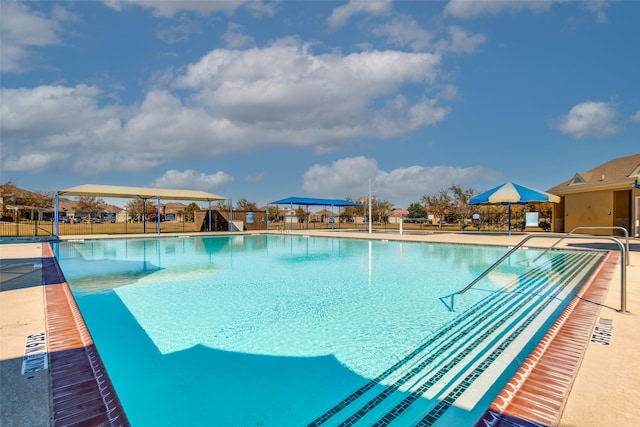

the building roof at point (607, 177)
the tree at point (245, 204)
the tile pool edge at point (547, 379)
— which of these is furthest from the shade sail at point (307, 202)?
the tile pool edge at point (547, 379)

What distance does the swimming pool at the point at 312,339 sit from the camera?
8.64 feet

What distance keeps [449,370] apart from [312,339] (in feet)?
5.27

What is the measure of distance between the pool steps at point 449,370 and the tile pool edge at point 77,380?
1399 millimetres

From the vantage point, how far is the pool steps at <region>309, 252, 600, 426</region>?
8.09 feet

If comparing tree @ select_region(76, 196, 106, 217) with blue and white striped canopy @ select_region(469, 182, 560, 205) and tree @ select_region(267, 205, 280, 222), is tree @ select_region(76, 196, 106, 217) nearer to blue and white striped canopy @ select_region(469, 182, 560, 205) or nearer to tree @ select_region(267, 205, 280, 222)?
tree @ select_region(267, 205, 280, 222)

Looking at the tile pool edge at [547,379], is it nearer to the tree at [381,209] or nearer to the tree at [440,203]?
the tree at [440,203]

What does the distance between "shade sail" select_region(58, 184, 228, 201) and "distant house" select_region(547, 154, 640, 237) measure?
21.3 metres

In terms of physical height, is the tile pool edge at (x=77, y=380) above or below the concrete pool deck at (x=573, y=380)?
below

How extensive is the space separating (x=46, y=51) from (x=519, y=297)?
21.7 m

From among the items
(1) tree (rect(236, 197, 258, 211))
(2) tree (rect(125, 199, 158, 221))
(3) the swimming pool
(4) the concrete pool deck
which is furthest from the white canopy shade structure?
(2) tree (rect(125, 199, 158, 221))

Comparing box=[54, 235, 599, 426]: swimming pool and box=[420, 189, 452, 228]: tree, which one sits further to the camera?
box=[420, 189, 452, 228]: tree

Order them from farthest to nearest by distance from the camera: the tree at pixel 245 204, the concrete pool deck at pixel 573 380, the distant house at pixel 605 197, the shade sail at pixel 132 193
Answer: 1. the tree at pixel 245 204
2. the shade sail at pixel 132 193
3. the distant house at pixel 605 197
4. the concrete pool deck at pixel 573 380

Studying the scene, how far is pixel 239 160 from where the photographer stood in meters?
37.8

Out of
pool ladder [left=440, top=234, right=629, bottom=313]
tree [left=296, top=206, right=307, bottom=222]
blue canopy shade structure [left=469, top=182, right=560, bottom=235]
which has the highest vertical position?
blue canopy shade structure [left=469, top=182, right=560, bottom=235]
